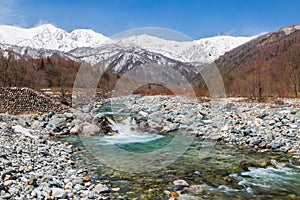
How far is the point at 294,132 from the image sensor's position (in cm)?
1264

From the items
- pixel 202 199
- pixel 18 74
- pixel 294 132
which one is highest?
pixel 18 74

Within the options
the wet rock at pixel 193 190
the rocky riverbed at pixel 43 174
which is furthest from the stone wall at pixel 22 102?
the wet rock at pixel 193 190

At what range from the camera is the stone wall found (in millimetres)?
20125

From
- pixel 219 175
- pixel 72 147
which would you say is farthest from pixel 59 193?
pixel 72 147

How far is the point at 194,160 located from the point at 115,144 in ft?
15.8

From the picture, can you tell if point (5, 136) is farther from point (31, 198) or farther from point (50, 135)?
point (31, 198)

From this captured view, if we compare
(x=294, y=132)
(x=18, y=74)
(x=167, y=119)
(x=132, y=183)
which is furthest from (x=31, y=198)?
(x=18, y=74)

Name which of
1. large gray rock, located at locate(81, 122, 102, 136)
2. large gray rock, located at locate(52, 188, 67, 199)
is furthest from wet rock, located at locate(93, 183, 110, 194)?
large gray rock, located at locate(81, 122, 102, 136)

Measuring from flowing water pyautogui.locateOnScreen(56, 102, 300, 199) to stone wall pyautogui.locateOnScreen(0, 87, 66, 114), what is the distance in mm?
11077

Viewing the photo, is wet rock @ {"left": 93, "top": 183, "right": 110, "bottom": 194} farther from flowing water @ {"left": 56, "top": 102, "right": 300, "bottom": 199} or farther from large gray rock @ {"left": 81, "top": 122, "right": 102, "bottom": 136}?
large gray rock @ {"left": 81, "top": 122, "right": 102, "bottom": 136}

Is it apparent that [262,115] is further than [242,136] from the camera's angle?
Yes

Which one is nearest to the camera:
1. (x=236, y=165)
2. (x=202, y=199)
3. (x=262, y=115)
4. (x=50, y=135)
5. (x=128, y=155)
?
(x=202, y=199)

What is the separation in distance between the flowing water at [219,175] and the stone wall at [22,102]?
11.1 metres

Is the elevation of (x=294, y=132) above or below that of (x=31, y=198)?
above
